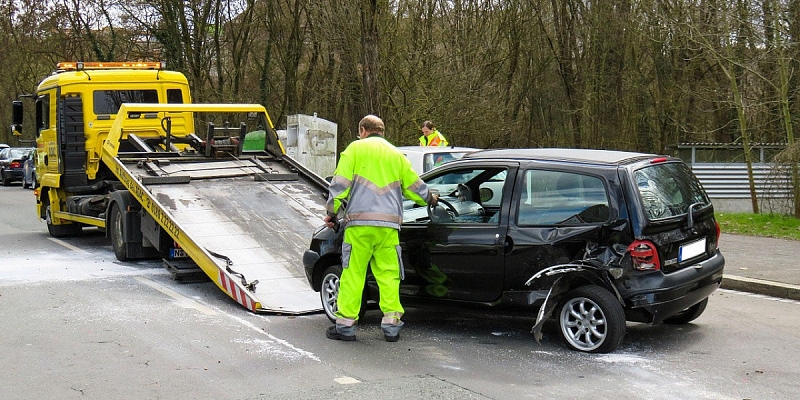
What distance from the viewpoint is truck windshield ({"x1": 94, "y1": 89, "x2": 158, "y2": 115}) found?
46.8 ft

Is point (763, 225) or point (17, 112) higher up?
point (17, 112)

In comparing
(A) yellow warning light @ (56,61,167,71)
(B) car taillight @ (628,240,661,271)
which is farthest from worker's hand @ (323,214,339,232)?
(A) yellow warning light @ (56,61,167,71)

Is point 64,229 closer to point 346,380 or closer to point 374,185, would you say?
point 374,185

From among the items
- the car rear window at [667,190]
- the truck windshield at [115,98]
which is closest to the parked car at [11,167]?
the truck windshield at [115,98]

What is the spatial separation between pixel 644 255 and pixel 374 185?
211 cm

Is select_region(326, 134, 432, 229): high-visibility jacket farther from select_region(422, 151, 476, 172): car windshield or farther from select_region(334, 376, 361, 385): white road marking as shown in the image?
select_region(422, 151, 476, 172): car windshield

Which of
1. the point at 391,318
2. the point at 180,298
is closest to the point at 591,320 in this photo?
the point at 391,318

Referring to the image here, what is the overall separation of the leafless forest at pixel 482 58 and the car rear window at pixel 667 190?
9.30 metres

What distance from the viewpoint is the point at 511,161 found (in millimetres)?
7297

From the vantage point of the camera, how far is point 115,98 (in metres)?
14.5

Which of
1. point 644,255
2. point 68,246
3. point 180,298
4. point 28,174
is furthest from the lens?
point 28,174

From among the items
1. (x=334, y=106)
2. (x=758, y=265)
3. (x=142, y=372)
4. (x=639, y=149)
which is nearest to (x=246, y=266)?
(x=142, y=372)

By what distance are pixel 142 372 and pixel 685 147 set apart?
61.0ft

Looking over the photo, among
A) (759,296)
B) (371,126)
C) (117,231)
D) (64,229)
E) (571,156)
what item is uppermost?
(371,126)
